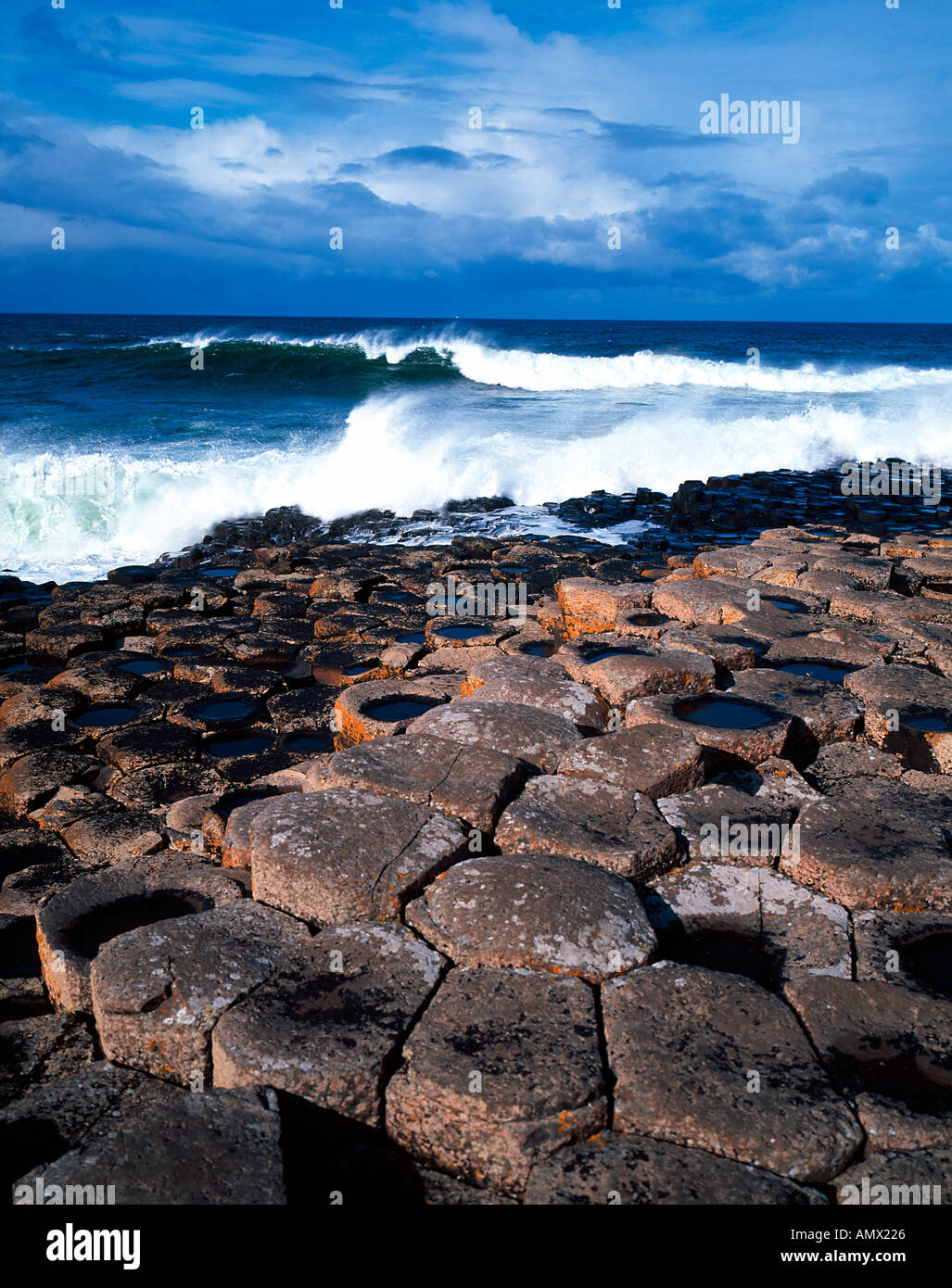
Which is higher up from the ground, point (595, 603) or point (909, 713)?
point (595, 603)

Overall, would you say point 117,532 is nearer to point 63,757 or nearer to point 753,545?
point 63,757

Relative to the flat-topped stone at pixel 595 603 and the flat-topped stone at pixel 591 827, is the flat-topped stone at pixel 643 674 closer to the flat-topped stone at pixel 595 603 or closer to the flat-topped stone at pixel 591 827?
the flat-topped stone at pixel 591 827

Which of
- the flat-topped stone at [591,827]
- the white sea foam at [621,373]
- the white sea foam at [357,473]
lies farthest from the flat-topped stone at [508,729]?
the white sea foam at [621,373]

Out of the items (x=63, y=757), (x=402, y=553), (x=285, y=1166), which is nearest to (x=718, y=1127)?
(x=285, y=1166)

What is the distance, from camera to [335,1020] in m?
2.67

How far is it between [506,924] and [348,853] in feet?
2.30

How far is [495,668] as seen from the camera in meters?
5.24

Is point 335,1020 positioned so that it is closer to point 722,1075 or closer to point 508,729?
point 722,1075

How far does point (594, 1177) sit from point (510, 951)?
30.5 inches

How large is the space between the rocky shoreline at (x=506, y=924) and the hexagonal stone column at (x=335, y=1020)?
0.01m

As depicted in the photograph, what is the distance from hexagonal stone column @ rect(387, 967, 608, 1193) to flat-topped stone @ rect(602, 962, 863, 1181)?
0.11 m

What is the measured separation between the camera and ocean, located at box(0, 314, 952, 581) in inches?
561

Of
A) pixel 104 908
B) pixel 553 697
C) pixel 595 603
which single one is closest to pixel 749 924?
pixel 553 697
